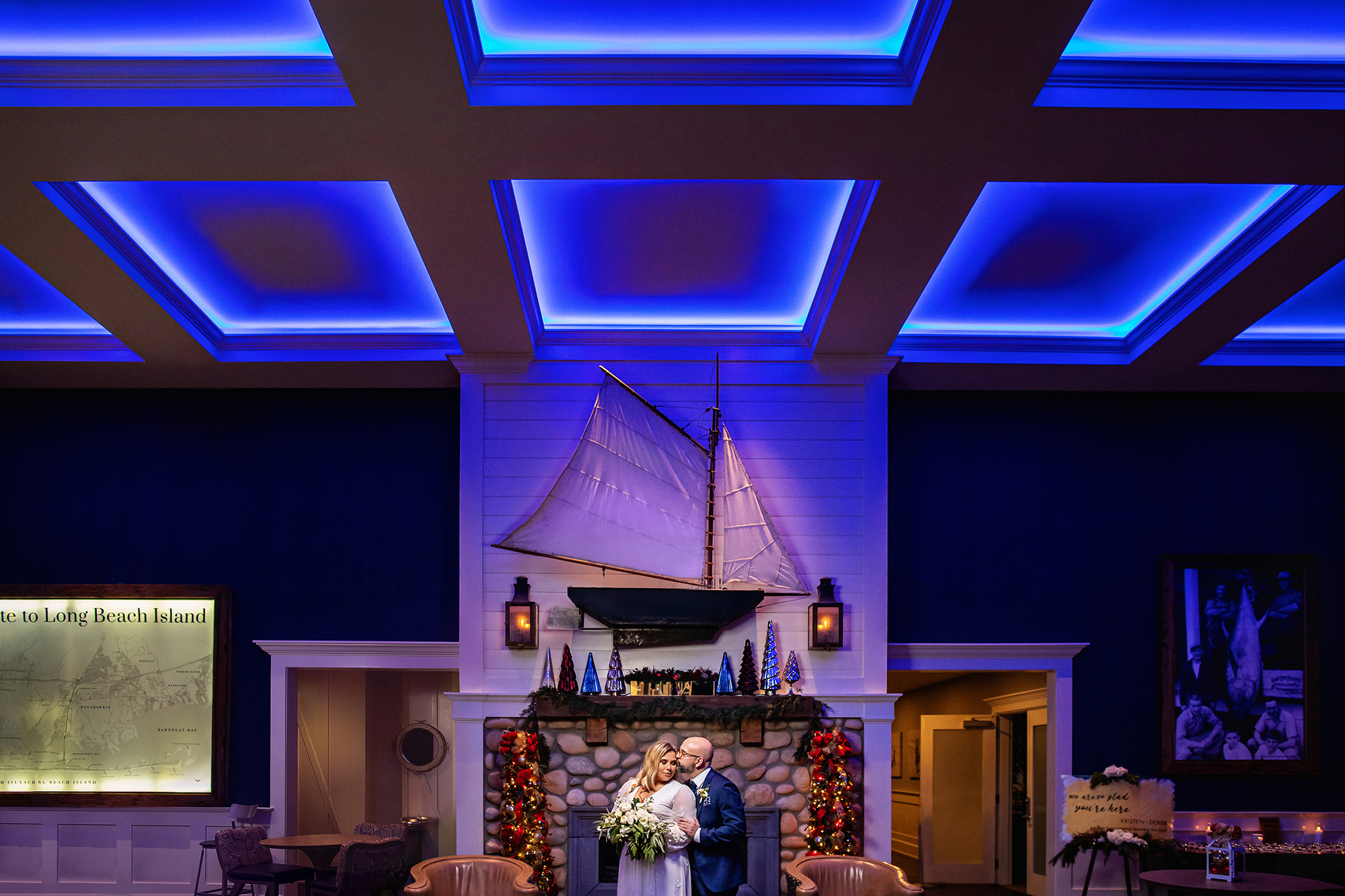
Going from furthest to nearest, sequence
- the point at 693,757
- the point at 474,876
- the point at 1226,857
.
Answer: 1. the point at 1226,857
2. the point at 474,876
3. the point at 693,757

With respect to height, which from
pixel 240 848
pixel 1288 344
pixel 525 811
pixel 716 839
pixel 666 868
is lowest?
pixel 240 848

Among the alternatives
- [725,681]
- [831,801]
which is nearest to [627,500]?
[725,681]

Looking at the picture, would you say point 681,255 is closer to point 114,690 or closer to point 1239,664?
point 1239,664

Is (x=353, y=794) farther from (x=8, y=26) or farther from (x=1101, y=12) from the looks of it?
(x=1101, y=12)

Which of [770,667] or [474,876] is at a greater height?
[770,667]

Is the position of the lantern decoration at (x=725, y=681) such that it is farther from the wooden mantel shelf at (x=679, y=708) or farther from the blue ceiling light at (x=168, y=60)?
the blue ceiling light at (x=168, y=60)

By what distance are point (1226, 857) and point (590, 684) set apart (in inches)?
156

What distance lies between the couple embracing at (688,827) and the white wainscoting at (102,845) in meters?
4.33

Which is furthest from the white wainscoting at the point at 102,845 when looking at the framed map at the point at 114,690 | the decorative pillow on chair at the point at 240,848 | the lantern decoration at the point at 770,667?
the lantern decoration at the point at 770,667

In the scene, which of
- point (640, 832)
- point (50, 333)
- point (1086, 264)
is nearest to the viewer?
point (640, 832)

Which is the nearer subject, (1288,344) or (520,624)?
(520,624)

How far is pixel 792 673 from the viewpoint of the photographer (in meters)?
7.55

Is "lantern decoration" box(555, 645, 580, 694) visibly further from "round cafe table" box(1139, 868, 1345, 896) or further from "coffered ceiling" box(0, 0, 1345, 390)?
"round cafe table" box(1139, 868, 1345, 896)

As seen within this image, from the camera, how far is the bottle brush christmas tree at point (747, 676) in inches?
296
